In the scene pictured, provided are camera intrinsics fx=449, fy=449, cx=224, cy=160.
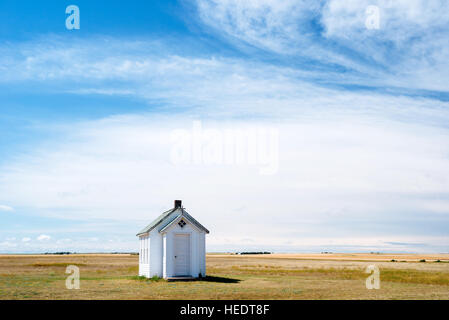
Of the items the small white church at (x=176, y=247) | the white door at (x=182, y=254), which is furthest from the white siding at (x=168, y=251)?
the white door at (x=182, y=254)

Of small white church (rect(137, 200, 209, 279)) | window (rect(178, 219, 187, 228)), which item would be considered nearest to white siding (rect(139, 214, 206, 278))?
small white church (rect(137, 200, 209, 279))

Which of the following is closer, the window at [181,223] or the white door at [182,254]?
the white door at [182,254]

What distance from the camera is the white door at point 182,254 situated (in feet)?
109

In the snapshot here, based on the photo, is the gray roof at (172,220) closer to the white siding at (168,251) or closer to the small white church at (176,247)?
the small white church at (176,247)

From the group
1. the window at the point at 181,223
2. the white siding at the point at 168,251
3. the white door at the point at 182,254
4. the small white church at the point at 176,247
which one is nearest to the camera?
the white siding at the point at 168,251

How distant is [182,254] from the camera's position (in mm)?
33656

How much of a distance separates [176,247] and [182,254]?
2.34ft
